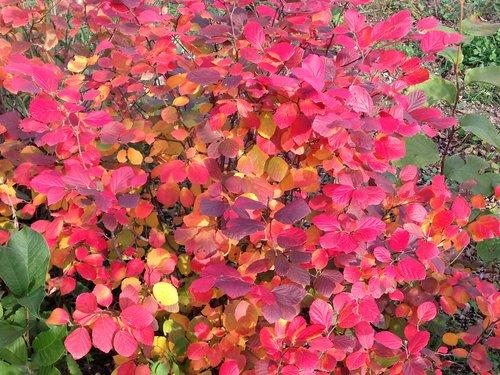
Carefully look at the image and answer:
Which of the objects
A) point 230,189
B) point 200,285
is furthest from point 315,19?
point 200,285

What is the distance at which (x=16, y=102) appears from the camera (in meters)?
2.05

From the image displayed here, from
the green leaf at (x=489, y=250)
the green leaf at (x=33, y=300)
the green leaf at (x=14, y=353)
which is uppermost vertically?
the green leaf at (x=33, y=300)

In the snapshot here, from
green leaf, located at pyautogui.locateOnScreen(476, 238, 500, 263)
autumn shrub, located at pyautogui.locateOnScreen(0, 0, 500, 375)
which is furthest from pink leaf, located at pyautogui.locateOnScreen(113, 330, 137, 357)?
green leaf, located at pyautogui.locateOnScreen(476, 238, 500, 263)

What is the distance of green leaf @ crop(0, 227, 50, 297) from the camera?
4.77 ft

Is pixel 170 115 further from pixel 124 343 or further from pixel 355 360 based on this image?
pixel 355 360

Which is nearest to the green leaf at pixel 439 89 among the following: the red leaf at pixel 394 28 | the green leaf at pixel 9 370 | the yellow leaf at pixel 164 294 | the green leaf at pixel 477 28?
the green leaf at pixel 477 28

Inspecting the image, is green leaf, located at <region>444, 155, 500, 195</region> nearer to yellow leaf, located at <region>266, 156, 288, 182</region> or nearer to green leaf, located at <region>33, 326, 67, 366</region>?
yellow leaf, located at <region>266, 156, 288, 182</region>

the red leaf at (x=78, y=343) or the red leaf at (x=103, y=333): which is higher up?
the red leaf at (x=103, y=333)

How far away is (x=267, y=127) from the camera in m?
1.37

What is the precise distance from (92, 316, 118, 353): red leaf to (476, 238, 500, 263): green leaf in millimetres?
1293

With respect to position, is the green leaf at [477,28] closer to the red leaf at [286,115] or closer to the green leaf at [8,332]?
the red leaf at [286,115]

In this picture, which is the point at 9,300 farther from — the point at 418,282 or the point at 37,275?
the point at 418,282

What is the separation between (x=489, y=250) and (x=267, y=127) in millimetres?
1030

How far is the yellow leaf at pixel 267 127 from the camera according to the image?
53.8 inches
